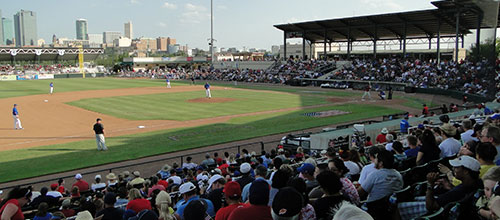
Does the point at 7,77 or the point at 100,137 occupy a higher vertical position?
the point at 7,77

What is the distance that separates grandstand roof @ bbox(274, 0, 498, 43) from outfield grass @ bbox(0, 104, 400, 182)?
85.3 feet

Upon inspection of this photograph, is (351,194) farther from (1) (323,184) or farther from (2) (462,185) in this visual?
(2) (462,185)

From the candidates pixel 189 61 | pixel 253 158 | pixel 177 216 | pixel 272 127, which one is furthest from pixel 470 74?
pixel 189 61

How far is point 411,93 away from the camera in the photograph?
44.7 m

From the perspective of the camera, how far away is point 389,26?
2336 inches

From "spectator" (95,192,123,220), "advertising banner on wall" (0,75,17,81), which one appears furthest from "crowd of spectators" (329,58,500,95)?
"advertising banner on wall" (0,75,17,81)

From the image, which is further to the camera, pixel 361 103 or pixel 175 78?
pixel 175 78

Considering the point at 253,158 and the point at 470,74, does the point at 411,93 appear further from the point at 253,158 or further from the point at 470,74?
the point at 253,158

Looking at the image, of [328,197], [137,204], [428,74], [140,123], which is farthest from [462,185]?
[428,74]

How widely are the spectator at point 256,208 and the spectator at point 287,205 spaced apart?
0.29 metres

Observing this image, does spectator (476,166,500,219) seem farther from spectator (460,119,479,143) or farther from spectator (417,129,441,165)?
spectator (460,119,479,143)

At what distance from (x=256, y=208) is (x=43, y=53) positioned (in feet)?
386

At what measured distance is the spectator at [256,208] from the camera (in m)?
4.22

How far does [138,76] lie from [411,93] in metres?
69.1
